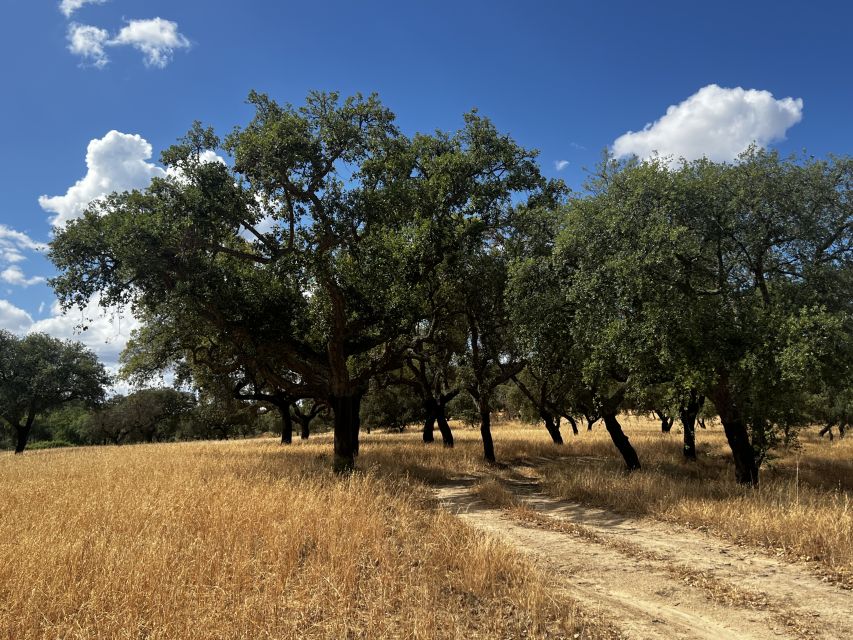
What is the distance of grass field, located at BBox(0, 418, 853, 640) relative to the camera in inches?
180

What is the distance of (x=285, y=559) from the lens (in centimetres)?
611

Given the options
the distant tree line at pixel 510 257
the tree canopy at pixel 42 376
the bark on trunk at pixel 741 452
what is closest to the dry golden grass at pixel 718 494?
the bark on trunk at pixel 741 452

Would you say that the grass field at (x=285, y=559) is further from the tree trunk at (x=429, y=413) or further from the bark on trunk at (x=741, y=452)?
the tree trunk at (x=429, y=413)

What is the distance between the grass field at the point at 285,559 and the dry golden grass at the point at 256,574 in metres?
0.02

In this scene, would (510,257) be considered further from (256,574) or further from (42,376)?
(42,376)

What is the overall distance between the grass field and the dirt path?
0.56 meters

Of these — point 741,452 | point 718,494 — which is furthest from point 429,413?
point 718,494

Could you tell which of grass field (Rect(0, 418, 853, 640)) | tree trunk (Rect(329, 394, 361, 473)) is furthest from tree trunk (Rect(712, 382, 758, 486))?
tree trunk (Rect(329, 394, 361, 473))

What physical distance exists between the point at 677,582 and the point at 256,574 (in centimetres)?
554

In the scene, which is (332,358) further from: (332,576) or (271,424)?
(271,424)

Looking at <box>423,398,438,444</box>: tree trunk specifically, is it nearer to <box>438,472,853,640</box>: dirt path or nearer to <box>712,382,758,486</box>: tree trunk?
<box>712,382,758,486</box>: tree trunk

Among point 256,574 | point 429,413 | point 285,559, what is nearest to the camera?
point 256,574

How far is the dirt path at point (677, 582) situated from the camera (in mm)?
5258

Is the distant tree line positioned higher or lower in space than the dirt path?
higher
